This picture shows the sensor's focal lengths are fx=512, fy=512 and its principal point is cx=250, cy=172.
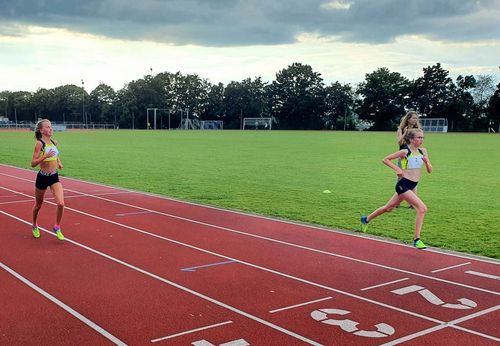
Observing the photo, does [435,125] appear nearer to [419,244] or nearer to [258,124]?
[258,124]

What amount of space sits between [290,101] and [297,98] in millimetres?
1793

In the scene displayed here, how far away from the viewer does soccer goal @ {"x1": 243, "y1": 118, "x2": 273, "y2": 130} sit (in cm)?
10494

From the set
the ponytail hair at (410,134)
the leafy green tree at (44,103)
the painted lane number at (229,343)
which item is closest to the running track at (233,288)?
the painted lane number at (229,343)

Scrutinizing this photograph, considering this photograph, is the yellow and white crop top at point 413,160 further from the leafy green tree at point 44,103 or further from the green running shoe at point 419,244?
the leafy green tree at point 44,103

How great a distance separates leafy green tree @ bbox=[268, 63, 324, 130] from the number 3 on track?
9885cm

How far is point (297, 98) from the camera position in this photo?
106 meters

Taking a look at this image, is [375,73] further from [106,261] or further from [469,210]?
[106,261]

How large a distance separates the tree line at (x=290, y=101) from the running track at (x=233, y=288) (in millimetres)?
84940

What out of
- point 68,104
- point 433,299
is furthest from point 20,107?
point 433,299

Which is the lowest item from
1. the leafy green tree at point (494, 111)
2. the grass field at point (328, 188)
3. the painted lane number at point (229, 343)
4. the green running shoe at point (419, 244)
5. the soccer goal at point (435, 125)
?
the grass field at point (328, 188)

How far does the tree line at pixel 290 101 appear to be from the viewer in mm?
90013

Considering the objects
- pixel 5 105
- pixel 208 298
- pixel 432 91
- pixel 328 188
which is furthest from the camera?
pixel 5 105

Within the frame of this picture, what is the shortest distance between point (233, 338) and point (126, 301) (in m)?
1.50

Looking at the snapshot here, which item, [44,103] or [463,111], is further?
[44,103]
